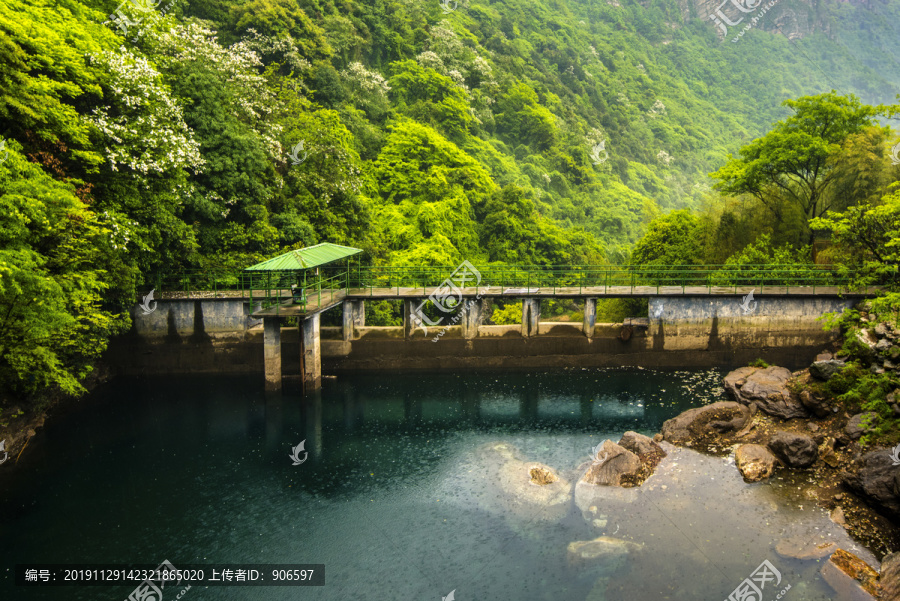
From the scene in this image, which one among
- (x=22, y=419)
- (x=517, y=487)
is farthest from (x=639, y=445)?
(x=22, y=419)

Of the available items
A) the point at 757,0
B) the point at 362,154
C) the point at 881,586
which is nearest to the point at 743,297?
the point at 881,586

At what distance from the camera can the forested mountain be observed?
2219 centimetres

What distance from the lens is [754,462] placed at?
68.8 feet

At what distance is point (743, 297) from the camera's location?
112 feet

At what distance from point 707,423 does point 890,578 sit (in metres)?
9.10

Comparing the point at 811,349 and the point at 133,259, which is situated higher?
the point at 133,259

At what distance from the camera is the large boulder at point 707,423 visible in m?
23.7

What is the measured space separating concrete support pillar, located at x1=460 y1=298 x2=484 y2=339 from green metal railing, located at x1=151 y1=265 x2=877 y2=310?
7.58ft

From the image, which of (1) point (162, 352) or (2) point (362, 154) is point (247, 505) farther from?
(2) point (362, 154)

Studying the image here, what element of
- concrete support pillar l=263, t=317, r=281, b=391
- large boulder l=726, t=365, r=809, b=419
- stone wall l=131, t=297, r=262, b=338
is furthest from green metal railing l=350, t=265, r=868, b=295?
large boulder l=726, t=365, r=809, b=419

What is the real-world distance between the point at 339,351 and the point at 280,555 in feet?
55.2

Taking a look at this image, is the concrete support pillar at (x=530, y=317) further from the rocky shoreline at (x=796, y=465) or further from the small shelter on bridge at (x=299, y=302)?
the rocky shoreline at (x=796, y=465)

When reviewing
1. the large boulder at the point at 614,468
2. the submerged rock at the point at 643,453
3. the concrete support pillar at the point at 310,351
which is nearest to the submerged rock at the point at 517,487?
the large boulder at the point at 614,468

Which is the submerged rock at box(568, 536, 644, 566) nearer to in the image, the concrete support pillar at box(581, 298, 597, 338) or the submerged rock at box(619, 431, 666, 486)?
the submerged rock at box(619, 431, 666, 486)
